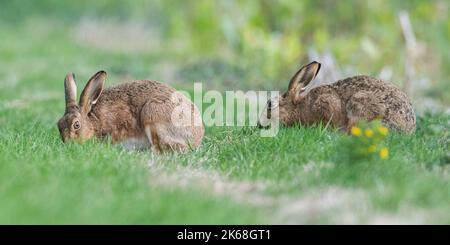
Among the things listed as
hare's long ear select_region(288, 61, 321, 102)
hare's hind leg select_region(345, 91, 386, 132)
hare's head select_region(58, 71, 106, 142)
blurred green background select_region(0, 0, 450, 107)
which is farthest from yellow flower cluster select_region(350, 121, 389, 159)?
blurred green background select_region(0, 0, 450, 107)

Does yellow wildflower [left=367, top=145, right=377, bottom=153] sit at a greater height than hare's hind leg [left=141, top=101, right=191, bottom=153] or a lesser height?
lesser

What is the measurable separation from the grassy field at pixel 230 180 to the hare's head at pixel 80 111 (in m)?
0.22

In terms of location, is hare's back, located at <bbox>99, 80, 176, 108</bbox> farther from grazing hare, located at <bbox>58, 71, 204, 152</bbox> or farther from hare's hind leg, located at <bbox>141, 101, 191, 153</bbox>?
hare's hind leg, located at <bbox>141, 101, 191, 153</bbox>

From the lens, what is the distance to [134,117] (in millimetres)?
8312

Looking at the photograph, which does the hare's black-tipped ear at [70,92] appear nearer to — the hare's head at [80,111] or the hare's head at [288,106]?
the hare's head at [80,111]

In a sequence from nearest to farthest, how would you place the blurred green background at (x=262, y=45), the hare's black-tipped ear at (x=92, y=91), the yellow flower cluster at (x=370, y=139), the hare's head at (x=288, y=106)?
the yellow flower cluster at (x=370, y=139) → the hare's black-tipped ear at (x=92, y=91) → the hare's head at (x=288, y=106) → the blurred green background at (x=262, y=45)

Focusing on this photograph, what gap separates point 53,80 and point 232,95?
178 inches

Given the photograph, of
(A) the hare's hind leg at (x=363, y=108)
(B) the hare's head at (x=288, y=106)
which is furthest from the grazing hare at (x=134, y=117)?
(A) the hare's hind leg at (x=363, y=108)

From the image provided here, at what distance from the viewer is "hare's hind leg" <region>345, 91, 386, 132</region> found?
845 centimetres

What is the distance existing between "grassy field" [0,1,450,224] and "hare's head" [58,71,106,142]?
223 mm

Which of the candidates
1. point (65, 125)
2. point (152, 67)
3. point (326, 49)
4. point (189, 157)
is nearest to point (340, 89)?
point (189, 157)

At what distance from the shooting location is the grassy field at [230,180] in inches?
218

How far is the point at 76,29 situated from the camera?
80.1 ft

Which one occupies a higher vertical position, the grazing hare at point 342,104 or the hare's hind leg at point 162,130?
the grazing hare at point 342,104
